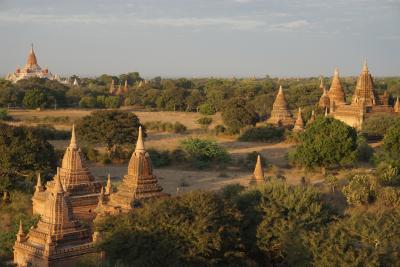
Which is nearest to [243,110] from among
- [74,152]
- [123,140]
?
[123,140]

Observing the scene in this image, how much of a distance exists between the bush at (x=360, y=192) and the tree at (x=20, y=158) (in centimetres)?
1208

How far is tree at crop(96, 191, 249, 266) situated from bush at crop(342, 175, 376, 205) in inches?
308

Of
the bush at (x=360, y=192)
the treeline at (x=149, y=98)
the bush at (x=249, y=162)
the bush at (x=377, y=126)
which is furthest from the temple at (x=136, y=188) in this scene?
the treeline at (x=149, y=98)

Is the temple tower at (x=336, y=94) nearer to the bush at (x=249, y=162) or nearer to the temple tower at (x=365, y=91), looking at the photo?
the temple tower at (x=365, y=91)

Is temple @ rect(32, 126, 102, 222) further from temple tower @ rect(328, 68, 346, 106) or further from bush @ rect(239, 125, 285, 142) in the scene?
temple tower @ rect(328, 68, 346, 106)

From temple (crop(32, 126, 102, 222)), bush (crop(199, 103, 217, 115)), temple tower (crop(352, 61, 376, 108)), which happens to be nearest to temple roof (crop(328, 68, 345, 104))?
temple tower (crop(352, 61, 376, 108))

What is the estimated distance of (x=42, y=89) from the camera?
67.2 metres

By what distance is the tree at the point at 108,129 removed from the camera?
111 ft

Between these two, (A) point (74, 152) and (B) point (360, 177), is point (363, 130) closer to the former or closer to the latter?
(B) point (360, 177)

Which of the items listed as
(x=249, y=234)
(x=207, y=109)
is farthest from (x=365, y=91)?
(x=249, y=234)

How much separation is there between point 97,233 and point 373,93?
36405 mm

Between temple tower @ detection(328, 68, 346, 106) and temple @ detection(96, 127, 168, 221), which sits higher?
temple tower @ detection(328, 68, 346, 106)

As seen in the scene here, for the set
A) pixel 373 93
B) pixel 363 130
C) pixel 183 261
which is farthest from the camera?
pixel 373 93

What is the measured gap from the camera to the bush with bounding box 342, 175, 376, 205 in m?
21.8
